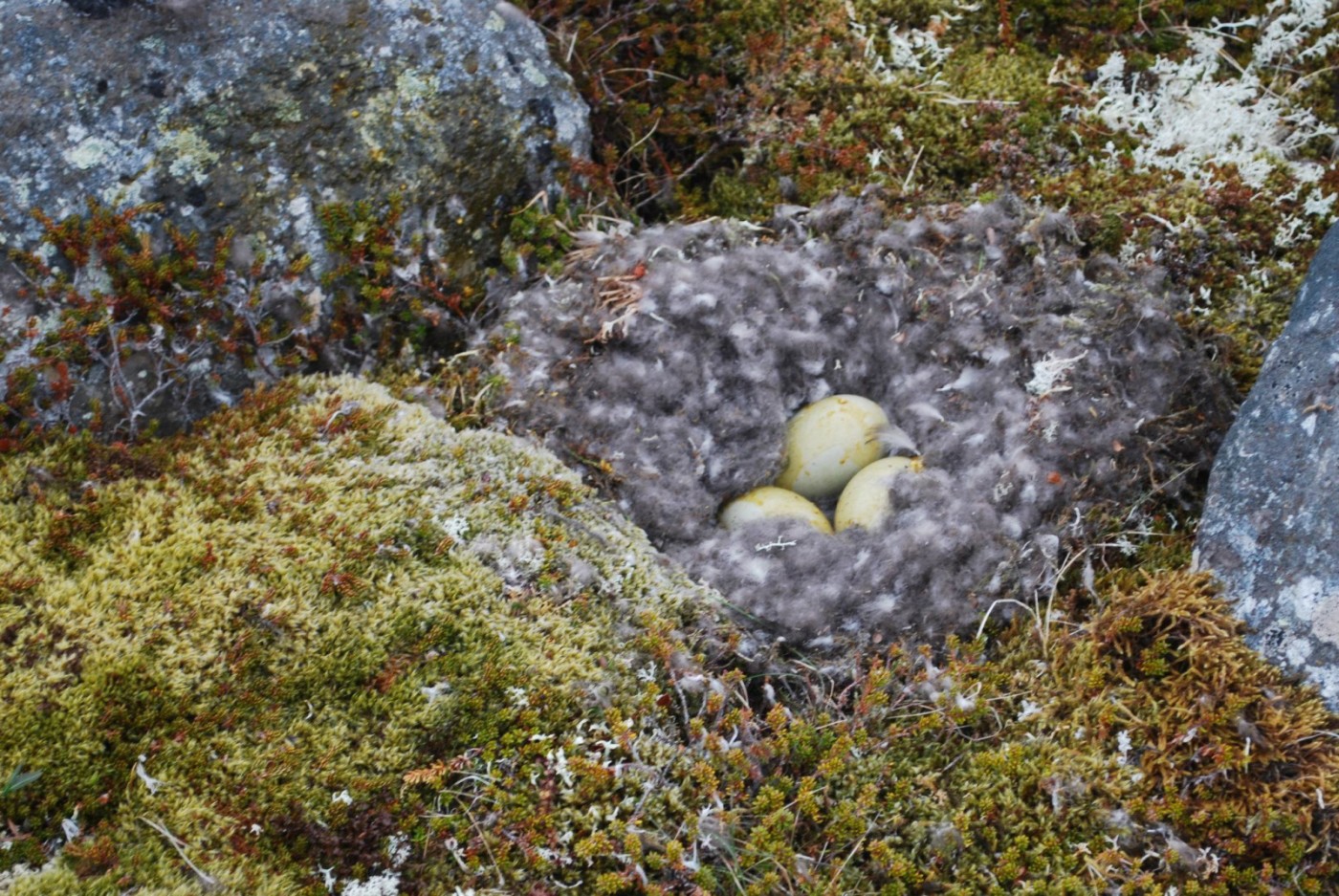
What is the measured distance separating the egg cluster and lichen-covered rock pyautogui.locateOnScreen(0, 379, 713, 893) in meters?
0.63

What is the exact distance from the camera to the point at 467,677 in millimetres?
3195

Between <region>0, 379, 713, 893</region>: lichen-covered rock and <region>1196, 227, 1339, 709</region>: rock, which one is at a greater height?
<region>1196, 227, 1339, 709</region>: rock

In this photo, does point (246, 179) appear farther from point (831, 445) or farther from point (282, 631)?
point (831, 445)

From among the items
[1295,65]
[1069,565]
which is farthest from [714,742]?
[1295,65]

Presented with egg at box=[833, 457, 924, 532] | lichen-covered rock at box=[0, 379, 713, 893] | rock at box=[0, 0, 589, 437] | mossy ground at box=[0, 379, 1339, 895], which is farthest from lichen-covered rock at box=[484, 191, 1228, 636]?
rock at box=[0, 0, 589, 437]

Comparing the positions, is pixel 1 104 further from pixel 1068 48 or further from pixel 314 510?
pixel 1068 48

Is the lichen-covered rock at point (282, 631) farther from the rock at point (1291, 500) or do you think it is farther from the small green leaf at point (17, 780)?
the rock at point (1291, 500)

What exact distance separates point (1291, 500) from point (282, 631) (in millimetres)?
3399

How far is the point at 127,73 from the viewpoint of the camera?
13.1ft

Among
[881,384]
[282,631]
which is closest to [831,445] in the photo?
[881,384]

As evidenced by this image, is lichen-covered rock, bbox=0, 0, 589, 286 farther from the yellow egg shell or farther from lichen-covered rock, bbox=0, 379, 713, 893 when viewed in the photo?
the yellow egg shell

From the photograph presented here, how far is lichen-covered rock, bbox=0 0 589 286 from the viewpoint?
388 centimetres

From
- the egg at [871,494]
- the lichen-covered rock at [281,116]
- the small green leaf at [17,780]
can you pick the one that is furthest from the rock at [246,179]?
the egg at [871,494]

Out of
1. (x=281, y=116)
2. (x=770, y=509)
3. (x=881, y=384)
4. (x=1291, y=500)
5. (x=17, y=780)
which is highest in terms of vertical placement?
(x=281, y=116)
